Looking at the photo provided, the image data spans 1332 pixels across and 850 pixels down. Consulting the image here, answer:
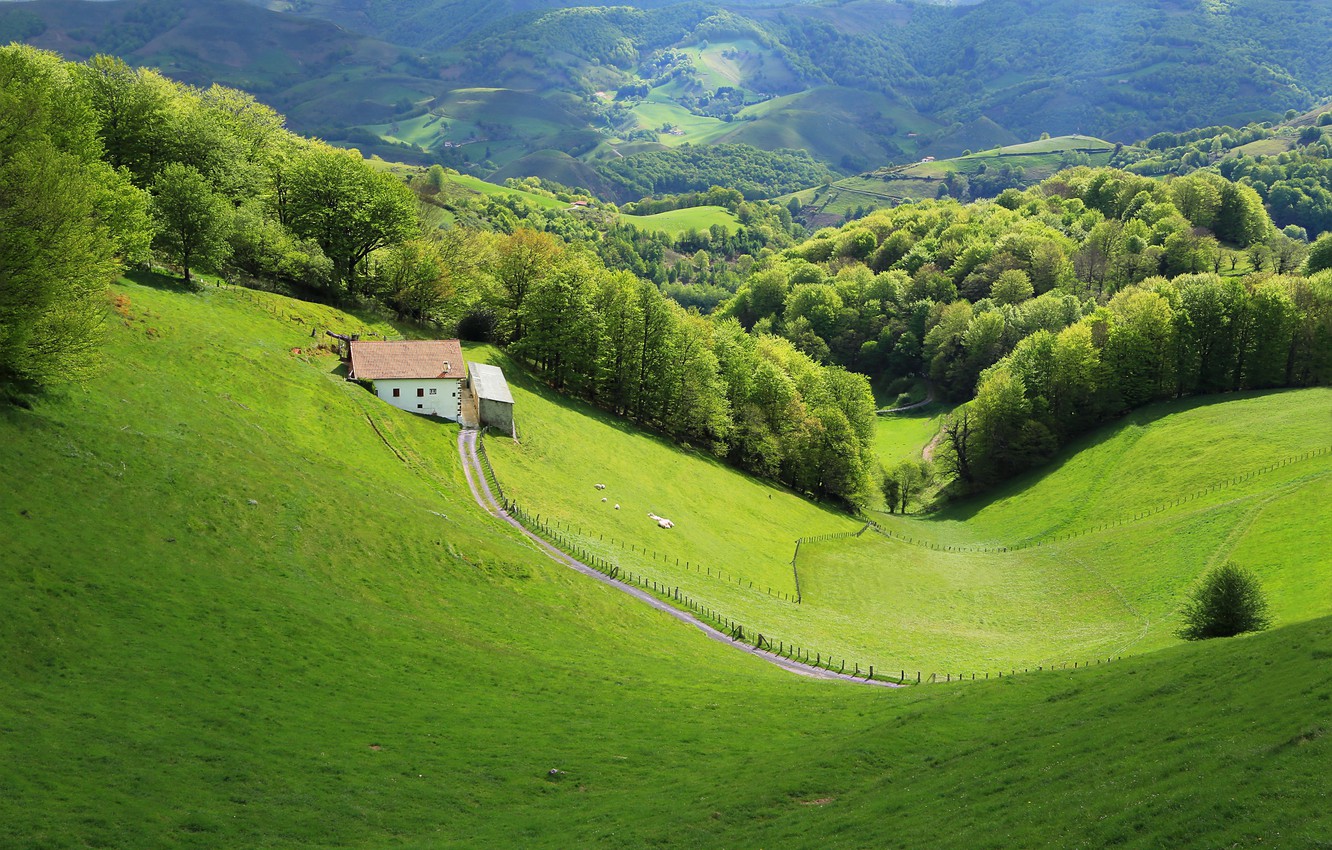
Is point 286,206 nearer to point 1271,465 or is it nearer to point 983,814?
point 983,814

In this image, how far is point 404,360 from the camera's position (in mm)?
78750

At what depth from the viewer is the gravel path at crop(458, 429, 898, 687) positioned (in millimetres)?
54812

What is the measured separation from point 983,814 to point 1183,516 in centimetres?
6684

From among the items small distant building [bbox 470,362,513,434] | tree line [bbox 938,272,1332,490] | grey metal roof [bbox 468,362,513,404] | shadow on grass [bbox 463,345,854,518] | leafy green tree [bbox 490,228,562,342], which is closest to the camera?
small distant building [bbox 470,362,513,434]

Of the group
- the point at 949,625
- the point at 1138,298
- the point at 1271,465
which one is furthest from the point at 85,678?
the point at 1138,298

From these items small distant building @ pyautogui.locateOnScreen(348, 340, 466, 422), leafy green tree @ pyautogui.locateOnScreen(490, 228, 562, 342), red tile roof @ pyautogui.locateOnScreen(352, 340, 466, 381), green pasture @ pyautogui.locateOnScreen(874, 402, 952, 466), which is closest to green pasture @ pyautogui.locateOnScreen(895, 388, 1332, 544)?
green pasture @ pyautogui.locateOnScreen(874, 402, 952, 466)

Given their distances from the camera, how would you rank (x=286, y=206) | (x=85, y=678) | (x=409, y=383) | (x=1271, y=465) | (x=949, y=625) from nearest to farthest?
(x=85, y=678) < (x=949, y=625) < (x=409, y=383) < (x=1271, y=465) < (x=286, y=206)

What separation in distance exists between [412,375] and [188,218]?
23.9 metres

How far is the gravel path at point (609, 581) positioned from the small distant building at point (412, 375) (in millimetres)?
5622

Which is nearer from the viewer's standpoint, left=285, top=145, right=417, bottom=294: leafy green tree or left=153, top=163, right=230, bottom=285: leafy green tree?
left=153, top=163, right=230, bottom=285: leafy green tree

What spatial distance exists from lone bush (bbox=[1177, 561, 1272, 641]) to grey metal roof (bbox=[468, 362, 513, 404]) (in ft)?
177

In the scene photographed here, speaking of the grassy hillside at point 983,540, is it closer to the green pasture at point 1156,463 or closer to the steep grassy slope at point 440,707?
the green pasture at point 1156,463

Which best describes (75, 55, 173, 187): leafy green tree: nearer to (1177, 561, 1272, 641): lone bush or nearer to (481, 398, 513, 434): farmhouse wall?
(481, 398, 513, 434): farmhouse wall

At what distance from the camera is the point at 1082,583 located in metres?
77.9
